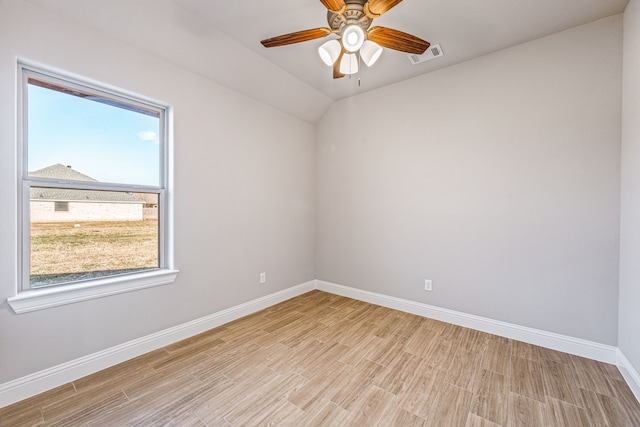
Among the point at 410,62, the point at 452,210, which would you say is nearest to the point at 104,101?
the point at 410,62

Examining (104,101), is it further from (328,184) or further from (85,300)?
(328,184)

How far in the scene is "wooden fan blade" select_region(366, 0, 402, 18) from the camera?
154 cm

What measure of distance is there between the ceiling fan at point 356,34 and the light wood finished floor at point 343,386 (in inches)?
94.7

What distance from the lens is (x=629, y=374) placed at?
191 centimetres

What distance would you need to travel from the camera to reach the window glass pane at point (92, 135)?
187 centimetres

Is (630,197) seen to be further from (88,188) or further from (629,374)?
(88,188)

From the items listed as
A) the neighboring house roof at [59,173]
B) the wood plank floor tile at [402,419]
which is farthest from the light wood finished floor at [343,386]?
the neighboring house roof at [59,173]

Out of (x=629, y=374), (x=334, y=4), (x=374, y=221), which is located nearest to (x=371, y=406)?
(x=629, y=374)

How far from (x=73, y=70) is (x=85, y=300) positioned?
1.69 m

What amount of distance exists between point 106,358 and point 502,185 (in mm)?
3809

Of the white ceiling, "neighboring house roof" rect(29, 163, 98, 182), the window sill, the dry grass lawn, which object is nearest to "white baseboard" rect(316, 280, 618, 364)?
the window sill

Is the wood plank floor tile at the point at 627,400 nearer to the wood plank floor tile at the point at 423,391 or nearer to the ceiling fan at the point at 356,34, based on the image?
the wood plank floor tile at the point at 423,391

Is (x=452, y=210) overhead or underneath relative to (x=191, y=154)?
underneath

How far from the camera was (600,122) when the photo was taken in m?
2.19
